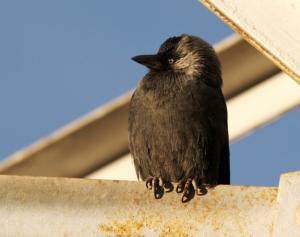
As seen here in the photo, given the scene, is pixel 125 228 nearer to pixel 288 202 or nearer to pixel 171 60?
pixel 288 202

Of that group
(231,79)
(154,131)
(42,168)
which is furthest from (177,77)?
(42,168)

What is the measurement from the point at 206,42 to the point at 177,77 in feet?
2.86

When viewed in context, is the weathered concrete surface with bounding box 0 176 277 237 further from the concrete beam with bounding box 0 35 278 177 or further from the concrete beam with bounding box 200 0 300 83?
the concrete beam with bounding box 0 35 278 177

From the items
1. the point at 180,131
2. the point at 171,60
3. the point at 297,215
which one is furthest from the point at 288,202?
the point at 171,60

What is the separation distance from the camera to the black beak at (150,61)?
19.5 ft

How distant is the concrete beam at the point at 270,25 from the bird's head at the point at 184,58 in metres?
2.91

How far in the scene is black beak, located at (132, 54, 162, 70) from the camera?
5.95 m

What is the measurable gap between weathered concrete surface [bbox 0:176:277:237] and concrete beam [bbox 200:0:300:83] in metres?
0.41

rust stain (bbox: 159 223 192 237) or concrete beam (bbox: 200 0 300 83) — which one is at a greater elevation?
concrete beam (bbox: 200 0 300 83)

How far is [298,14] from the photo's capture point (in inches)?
102

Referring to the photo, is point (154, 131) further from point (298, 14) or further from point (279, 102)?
point (298, 14)

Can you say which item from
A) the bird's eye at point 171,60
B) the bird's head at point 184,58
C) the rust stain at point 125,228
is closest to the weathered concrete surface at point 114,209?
the rust stain at point 125,228

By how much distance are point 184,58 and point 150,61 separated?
0.31m

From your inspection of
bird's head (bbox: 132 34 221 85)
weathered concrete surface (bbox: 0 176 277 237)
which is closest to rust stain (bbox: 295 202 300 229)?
weathered concrete surface (bbox: 0 176 277 237)
